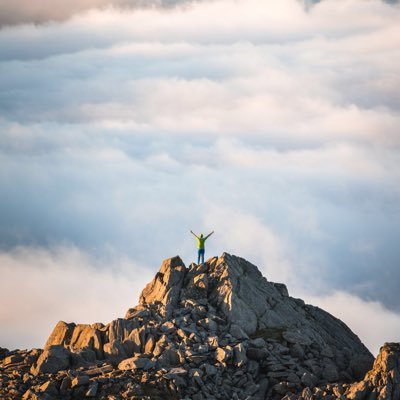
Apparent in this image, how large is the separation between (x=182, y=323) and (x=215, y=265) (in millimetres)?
14416

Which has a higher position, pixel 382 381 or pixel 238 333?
pixel 238 333

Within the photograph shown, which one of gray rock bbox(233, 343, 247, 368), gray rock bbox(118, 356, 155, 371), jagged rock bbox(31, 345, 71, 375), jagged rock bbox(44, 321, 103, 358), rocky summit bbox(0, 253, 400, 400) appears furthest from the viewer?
jagged rock bbox(44, 321, 103, 358)

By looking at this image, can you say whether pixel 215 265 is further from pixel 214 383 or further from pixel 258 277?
pixel 214 383

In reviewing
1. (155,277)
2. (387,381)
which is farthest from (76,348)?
(387,381)

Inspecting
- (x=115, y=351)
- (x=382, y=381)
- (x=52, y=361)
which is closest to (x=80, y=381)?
(x=52, y=361)

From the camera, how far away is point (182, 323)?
354 ft

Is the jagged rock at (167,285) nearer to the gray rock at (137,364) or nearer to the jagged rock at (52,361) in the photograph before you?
the gray rock at (137,364)

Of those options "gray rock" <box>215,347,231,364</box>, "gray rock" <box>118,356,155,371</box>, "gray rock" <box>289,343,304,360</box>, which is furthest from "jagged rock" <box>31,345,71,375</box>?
"gray rock" <box>289,343,304,360</box>

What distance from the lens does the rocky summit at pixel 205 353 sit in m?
97.1

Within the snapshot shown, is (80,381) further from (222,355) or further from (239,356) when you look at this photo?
(239,356)

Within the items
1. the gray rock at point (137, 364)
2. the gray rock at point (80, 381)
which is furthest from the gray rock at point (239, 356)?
the gray rock at point (80, 381)

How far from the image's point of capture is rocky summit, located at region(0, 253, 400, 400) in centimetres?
9706

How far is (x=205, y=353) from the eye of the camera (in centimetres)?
10225

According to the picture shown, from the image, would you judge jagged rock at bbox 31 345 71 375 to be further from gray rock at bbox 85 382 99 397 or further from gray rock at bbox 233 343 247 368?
gray rock at bbox 233 343 247 368
